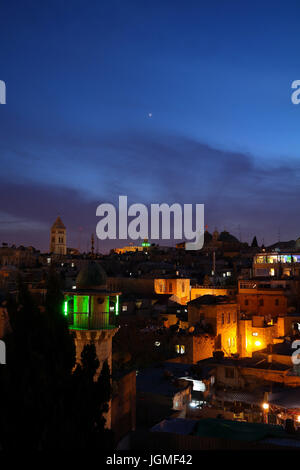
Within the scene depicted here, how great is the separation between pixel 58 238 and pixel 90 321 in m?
104

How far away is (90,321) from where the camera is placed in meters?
11.8

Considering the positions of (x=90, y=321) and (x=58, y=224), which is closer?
(x=90, y=321)

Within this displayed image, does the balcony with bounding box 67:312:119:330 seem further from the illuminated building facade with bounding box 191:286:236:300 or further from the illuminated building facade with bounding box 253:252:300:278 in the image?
the illuminated building facade with bounding box 253:252:300:278

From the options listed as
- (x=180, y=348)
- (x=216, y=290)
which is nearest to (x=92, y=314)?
(x=180, y=348)

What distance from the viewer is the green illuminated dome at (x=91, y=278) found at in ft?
39.9

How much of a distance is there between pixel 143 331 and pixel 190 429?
827 inches

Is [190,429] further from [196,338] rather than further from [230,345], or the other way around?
[230,345]

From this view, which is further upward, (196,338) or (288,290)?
(288,290)

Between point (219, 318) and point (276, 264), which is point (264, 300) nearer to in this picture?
point (219, 318)

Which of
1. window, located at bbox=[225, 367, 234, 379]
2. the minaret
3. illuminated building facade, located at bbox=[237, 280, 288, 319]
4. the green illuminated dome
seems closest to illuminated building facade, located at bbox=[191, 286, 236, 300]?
illuminated building facade, located at bbox=[237, 280, 288, 319]

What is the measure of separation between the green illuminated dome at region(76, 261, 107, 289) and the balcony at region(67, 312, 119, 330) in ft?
2.74

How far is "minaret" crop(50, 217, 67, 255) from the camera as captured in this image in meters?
111
